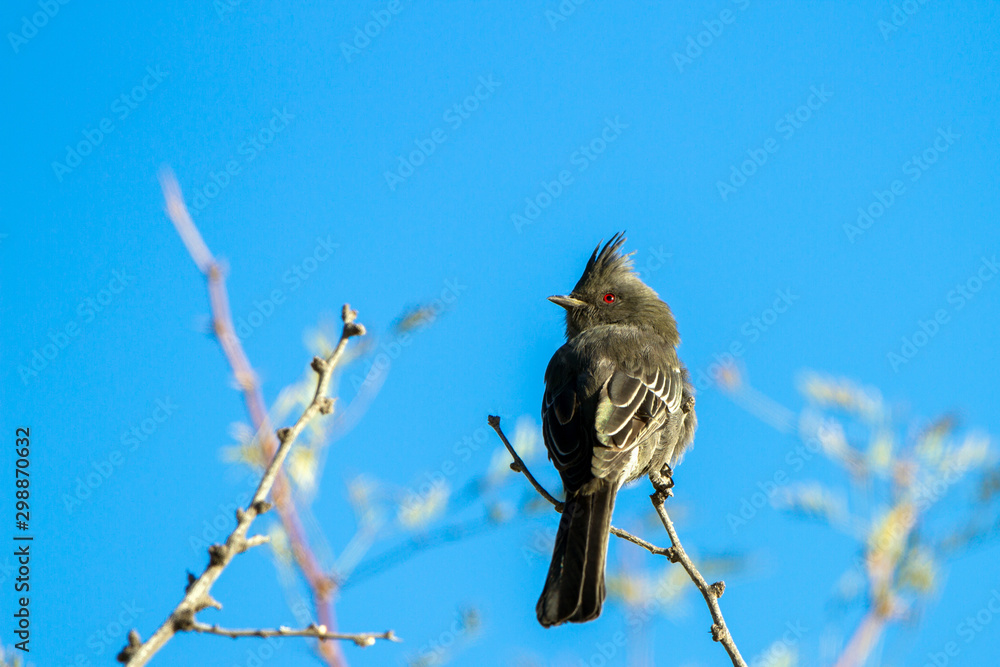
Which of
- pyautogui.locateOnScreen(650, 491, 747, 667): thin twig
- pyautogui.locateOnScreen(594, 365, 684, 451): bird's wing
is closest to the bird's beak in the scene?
pyautogui.locateOnScreen(594, 365, 684, 451): bird's wing

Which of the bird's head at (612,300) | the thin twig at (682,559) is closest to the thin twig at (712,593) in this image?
the thin twig at (682,559)

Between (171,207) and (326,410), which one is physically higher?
(171,207)

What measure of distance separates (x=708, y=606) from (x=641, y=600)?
0.93 metres

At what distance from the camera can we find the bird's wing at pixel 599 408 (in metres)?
5.01

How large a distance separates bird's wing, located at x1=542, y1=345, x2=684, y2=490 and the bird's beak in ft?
2.87

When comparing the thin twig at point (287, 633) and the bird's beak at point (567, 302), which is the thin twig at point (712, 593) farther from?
the bird's beak at point (567, 302)

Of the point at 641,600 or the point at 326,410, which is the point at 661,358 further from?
the point at 326,410

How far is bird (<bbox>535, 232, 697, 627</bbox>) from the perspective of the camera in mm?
4145

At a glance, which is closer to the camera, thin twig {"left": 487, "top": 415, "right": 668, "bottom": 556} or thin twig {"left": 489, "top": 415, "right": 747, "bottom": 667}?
thin twig {"left": 489, "top": 415, "right": 747, "bottom": 667}

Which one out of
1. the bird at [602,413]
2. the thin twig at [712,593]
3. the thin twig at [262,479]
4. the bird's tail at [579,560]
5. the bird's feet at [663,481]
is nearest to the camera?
the thin twig at [262,479]

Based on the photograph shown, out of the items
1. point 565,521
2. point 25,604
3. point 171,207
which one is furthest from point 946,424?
point 25,604

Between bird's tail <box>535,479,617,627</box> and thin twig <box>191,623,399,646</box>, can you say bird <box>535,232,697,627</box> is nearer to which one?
bird's tail <box>535,479,617,627</box>

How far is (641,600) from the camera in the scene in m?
4.34

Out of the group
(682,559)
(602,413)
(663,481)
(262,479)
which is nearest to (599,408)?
(602,413)
